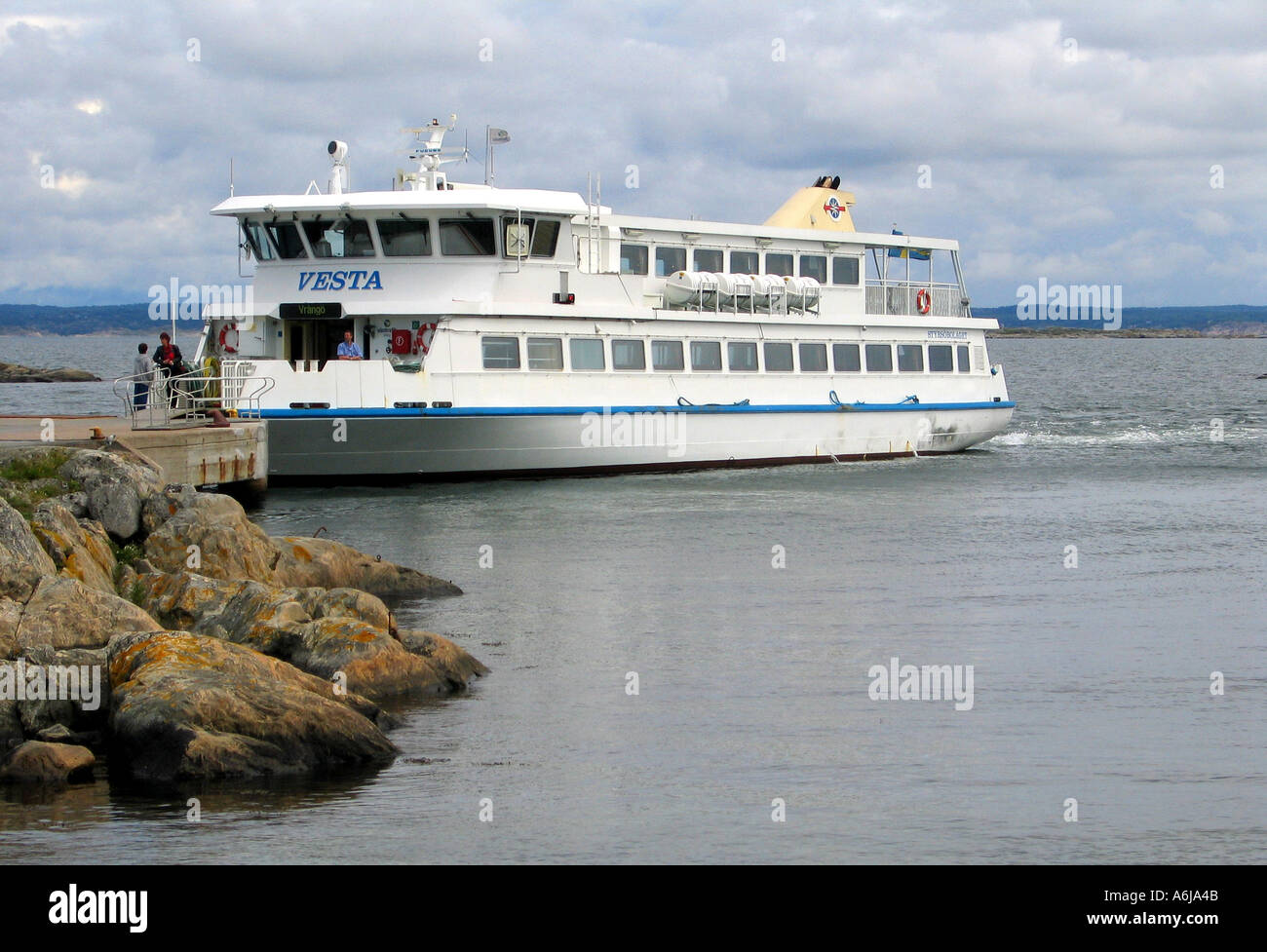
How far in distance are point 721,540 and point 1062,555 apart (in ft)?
15.3

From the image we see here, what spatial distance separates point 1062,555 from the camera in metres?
20.3

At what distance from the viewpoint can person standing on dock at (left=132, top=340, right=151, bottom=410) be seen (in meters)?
23.2

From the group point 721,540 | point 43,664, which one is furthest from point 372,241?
point 43,664

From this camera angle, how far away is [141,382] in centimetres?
2364

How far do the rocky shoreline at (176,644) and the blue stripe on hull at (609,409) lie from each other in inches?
324

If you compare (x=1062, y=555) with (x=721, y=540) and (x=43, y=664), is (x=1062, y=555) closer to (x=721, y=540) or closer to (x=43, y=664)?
(x=721, y=540)

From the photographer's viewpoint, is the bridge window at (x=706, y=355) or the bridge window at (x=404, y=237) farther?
the bridge window at (x=706, y=355)

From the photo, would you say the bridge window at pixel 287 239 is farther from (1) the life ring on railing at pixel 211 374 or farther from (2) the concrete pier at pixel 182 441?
(2) the concrete pier at pixel 182 441

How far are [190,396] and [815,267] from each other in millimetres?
14284

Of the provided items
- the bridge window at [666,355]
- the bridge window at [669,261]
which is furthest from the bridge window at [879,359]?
the bridge window at [666,355]

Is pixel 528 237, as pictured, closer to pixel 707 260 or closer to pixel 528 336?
pixel 528 336

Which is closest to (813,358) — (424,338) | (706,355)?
(706,355)

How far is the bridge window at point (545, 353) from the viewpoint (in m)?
26.8
